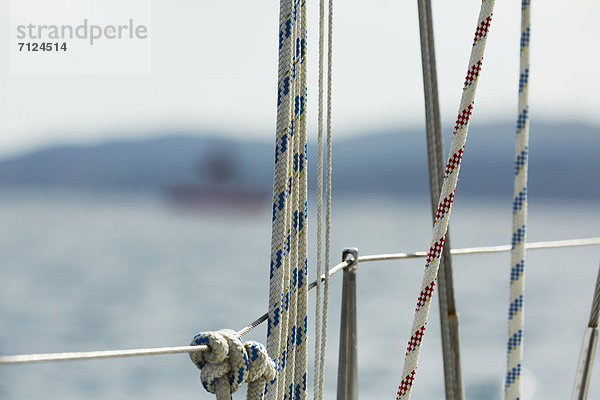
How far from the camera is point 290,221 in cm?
99

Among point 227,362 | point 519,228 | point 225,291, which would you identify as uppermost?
point 519,228

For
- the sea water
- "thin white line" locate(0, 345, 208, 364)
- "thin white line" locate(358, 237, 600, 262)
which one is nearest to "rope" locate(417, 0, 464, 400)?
"thin white line" locate(358, 237, 600, 262)

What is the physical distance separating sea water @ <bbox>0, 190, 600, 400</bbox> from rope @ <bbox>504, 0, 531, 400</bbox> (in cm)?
513

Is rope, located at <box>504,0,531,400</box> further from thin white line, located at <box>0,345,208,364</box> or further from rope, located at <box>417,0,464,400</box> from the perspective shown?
thin white line, located at <box>0,345,208,364</box>

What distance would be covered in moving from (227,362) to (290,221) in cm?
20

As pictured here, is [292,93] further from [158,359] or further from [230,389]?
[158,359]

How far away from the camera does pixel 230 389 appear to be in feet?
2.90

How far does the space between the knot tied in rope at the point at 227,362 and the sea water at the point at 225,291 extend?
5595 mm

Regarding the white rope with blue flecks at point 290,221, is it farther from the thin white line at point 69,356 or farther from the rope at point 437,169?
the rope at point 437,169

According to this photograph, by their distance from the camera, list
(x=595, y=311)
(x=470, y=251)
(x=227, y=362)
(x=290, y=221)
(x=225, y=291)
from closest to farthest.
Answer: (x=227, y=362), (x=290, y=221), (x=595, y=311), (x=470, y=251), (x=225, y=291)

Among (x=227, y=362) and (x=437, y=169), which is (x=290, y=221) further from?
(x=437, y=169)

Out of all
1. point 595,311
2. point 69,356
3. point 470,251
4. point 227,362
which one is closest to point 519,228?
point 470,251

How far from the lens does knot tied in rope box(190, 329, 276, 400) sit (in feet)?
2.84

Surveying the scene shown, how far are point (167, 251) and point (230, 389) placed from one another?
20627 mm
